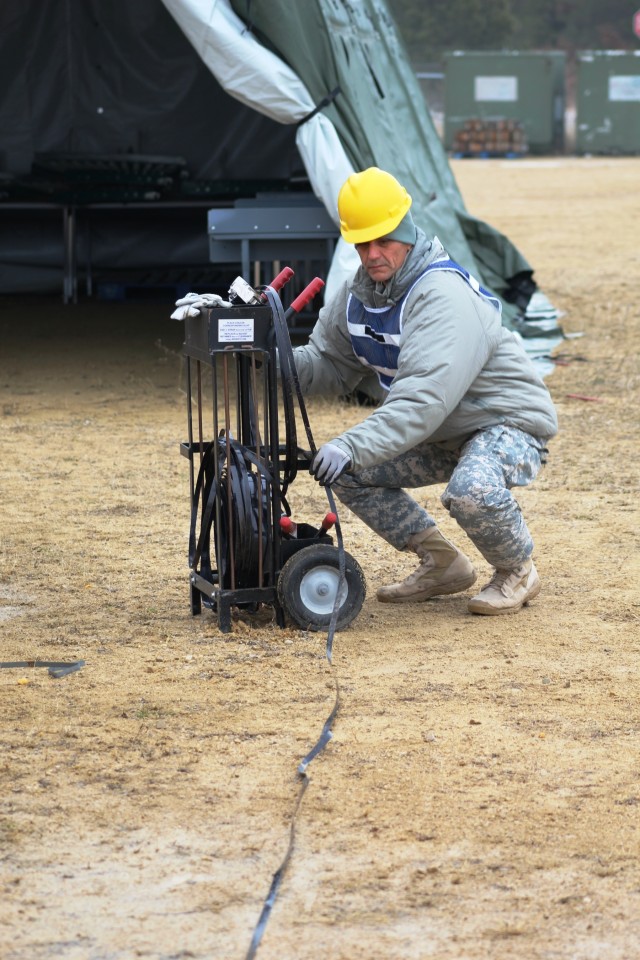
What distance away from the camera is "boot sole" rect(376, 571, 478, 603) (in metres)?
4.97

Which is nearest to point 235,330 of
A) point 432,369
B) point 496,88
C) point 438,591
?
point 432,369

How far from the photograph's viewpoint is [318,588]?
14.9 feet

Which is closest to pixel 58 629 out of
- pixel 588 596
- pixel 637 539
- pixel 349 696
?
pixel 349 696

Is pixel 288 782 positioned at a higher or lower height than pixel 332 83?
lower

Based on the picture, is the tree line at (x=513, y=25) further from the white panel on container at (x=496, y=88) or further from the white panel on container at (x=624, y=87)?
the white panel on container at (x=624, y=87)

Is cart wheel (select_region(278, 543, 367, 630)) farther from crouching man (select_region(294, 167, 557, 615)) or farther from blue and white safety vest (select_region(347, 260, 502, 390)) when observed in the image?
blue and white safety vest (select_region(347, 260, 502, 390))

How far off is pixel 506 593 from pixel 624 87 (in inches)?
1233

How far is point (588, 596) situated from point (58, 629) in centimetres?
185

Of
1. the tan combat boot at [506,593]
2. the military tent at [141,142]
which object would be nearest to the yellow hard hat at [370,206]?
the tan combat boot at [506,593]

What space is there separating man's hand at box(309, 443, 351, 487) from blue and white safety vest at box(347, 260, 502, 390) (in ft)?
1.89

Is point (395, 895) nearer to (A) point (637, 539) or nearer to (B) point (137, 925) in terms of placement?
(B) point (137, 925)

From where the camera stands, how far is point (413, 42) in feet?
165

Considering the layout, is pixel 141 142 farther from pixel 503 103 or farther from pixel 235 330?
pixel 503 103

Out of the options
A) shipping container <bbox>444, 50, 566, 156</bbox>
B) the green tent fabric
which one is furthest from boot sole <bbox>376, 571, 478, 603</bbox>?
shipping container <bbox>444, 50, 566, 156</bbox>
